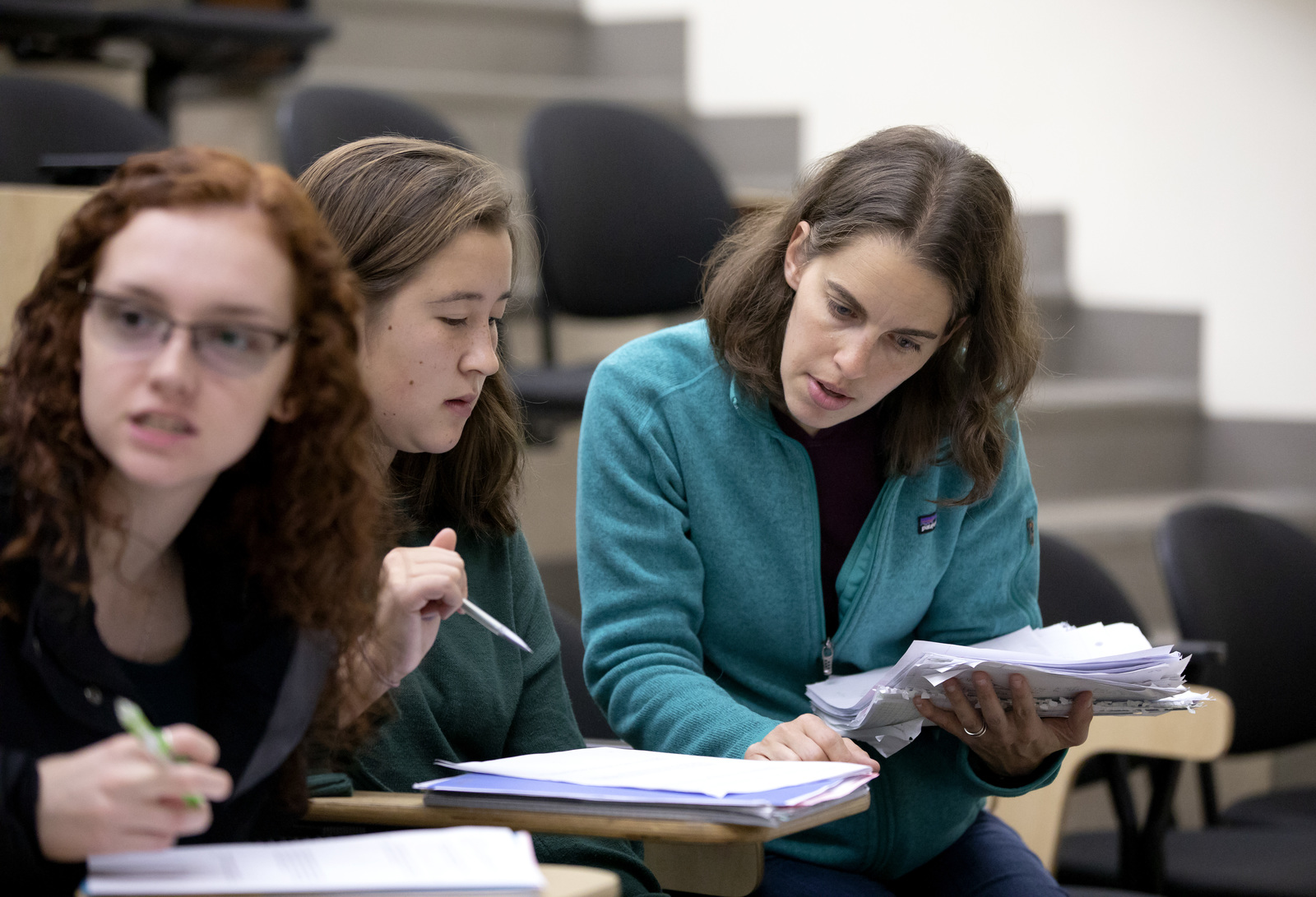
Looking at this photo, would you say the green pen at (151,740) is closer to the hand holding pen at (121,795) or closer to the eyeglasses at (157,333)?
the hand holding pen at (121,795)

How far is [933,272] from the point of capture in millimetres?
1325

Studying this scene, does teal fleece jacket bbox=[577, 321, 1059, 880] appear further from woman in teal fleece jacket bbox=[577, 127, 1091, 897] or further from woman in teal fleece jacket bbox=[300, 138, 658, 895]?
woman in teal fleece jacket bbox=[300, 138, 658, 895]

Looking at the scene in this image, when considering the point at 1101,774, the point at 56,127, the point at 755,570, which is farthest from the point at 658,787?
the point at 56,127

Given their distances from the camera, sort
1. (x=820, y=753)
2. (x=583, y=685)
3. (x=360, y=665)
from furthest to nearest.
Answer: (x=583, y=685) → (x=820, y=753) → (x=360, y=665)

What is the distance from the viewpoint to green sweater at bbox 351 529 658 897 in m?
1.24

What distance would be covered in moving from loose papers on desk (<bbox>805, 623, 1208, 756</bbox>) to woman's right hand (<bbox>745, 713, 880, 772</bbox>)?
3.0 inches

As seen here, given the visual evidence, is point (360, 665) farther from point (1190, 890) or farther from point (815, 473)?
point (1190, 890)

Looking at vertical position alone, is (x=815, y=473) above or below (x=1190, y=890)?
above

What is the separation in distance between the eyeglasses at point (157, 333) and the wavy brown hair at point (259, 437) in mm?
35

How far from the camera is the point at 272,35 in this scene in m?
2.77

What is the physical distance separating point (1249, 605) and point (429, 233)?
180cm

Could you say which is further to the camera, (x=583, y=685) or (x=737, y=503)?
(x=583, y=685)

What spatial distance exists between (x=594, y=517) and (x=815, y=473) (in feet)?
0.81

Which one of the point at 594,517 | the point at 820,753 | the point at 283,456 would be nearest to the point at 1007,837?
the point at 820,753
